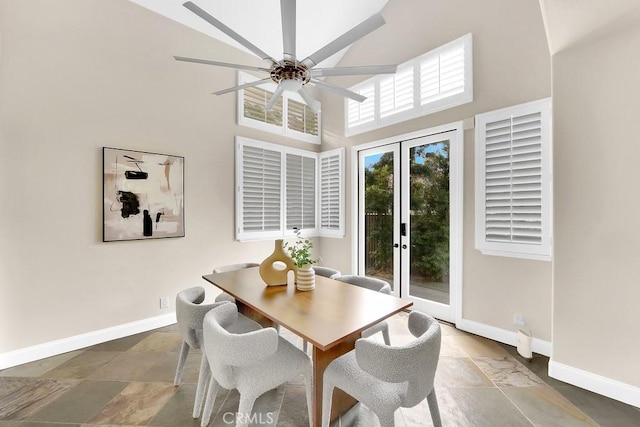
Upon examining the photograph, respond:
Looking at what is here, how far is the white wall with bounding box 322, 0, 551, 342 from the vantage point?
255cm

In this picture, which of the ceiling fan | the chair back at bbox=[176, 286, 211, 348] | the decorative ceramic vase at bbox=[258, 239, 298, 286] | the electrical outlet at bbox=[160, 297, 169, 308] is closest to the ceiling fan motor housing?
the ceiling fan

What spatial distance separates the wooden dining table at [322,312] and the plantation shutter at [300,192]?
219cm

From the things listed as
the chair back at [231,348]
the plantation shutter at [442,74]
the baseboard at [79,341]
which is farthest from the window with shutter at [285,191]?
the chair back at [231,348]

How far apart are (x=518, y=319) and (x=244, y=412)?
8.95ft

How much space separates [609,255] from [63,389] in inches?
167

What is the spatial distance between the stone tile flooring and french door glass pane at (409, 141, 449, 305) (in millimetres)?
979

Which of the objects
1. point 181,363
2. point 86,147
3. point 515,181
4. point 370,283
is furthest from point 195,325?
point 515,181

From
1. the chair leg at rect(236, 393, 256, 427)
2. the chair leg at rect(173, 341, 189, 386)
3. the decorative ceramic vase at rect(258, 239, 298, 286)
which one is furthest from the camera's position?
the decorative ceramic vase at rect(258, 239, 298, 286)

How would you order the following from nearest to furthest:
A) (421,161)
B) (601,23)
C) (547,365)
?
1. (601,23)
2. (547,365)
3. (421,161)

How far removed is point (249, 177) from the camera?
3830 millimetres

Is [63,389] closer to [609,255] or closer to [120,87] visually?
[120,87]

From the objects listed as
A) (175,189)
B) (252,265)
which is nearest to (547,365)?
(252,265)

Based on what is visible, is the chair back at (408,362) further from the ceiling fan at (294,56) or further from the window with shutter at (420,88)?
the window with shutter at (420,88)

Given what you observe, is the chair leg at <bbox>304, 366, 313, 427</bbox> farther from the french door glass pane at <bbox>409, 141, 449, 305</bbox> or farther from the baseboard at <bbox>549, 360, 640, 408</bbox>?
the french door glass pane at <bbox>409, 141, 449, 305</bbox>
